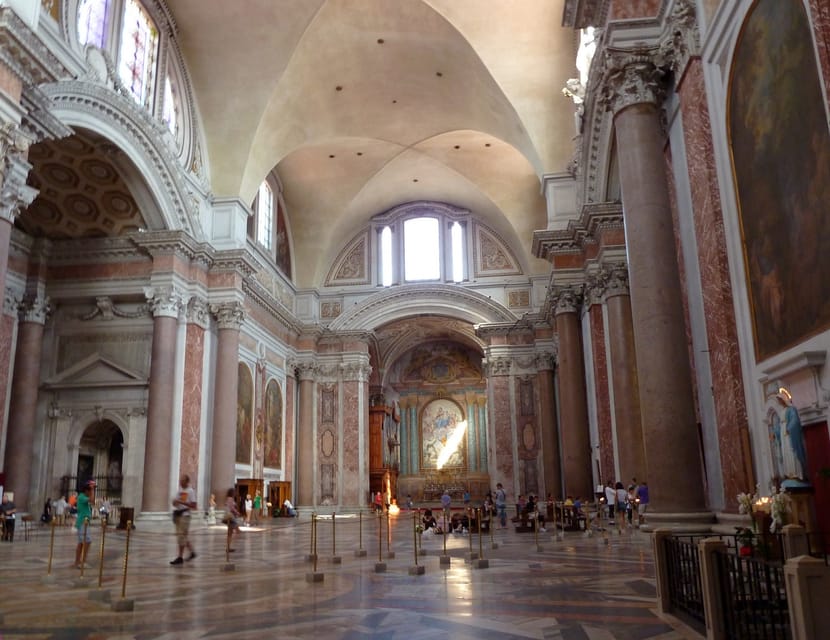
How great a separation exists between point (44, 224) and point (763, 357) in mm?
16729

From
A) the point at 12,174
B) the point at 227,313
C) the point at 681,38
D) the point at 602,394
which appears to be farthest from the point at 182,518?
the point at 227,313

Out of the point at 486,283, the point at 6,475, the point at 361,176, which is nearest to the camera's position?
the point at 6,475

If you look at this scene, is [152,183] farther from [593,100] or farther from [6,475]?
[593,100]

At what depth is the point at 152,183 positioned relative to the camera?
17109 mm

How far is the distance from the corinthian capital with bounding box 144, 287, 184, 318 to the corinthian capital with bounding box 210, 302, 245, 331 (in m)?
1.63

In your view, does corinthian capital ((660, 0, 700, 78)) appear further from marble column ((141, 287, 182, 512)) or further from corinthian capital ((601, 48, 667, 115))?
marble column ((141, 287, 182, 512))

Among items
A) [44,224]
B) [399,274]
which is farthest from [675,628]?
[399,274]

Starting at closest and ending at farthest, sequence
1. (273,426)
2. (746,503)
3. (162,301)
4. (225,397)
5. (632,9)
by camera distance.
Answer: (746,503) → (632,9) → (162,301) → (225,397) → (273,426)

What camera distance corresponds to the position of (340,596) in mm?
6070

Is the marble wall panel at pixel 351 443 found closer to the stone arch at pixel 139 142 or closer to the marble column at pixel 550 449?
the marble column at pixel 550 449

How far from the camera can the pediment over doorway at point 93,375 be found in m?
18.2

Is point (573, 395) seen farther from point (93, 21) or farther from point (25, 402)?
point (93, 21)

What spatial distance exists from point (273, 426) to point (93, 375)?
7772 mm

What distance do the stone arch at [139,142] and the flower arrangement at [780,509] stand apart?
1293 centimetres
